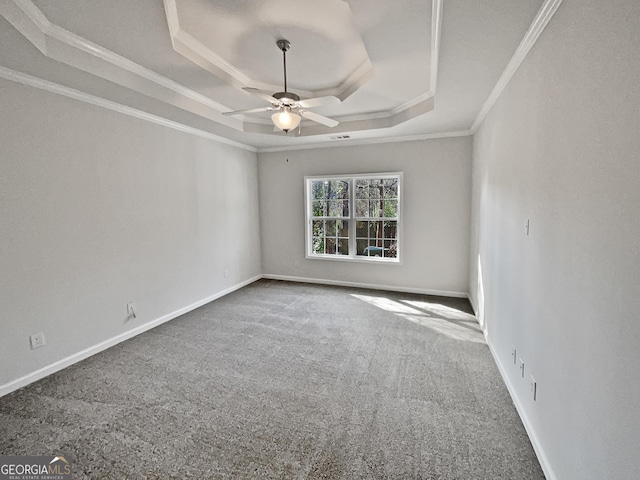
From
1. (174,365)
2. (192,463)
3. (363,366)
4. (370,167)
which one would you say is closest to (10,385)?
(174,365)

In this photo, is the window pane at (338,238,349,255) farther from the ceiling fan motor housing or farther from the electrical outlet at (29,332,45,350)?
the electrical outlet at (29,332,45,350)

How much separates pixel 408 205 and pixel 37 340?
4.69 metres

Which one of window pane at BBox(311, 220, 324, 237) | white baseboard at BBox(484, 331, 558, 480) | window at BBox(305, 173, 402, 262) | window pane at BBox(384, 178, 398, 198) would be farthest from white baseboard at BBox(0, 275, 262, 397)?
white baseboard at BBox(484, 331, 558, 480)

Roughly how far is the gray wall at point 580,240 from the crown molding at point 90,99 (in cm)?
370

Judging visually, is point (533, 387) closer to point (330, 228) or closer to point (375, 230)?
point (375, 230)

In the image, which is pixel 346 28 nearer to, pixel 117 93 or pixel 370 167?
pixel 117 93

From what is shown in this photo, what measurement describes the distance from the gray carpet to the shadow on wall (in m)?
0.04

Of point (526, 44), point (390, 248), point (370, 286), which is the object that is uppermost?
point (526, 44)

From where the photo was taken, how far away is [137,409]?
2195mm

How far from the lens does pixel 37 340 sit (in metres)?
2.61

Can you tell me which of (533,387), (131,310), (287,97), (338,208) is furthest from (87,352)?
(338,208)

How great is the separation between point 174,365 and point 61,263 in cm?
139

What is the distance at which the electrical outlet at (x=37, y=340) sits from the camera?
2580 millimetres

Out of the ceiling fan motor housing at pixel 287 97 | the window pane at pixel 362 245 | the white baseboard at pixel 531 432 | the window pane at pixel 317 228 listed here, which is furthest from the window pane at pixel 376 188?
the white baseboard at pixel 531 432
